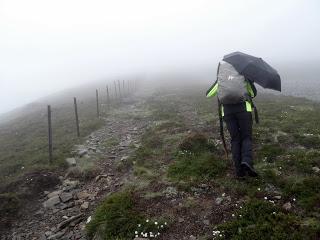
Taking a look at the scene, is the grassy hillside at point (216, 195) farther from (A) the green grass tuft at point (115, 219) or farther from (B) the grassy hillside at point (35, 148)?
(B) the grassy hillside at point (35, 148)

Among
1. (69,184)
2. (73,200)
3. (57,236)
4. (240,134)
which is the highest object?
(240,134)

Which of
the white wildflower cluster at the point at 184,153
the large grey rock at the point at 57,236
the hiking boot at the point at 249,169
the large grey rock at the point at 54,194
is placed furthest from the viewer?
the white wildflower cluster at the point at 184,153

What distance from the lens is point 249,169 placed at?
36.1ft

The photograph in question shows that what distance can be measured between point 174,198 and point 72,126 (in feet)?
60.8

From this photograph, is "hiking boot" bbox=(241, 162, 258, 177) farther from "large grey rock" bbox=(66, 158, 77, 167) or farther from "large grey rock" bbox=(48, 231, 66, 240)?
"large grey rock" bbox=(66, 158, 77, 167)

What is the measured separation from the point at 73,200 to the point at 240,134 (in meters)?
6.20

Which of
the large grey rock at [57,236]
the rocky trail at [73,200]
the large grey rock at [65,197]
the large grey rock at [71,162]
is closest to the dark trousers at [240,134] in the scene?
the rocky trail at [73,200]

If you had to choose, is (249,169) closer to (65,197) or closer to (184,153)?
(184,153)

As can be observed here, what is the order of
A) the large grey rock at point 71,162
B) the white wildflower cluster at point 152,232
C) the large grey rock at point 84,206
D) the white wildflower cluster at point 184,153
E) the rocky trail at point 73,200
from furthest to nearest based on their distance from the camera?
the large grey rock at point 71,162, the white wildflower cluster at point 184,153, the large grey rock at point 84,206, the rocky trail at point 73,200, the white wildflower cluster at point 152,232

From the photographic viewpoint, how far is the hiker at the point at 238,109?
35.2ft

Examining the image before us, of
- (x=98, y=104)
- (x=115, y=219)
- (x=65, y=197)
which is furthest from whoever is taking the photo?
(x=98, y=104)

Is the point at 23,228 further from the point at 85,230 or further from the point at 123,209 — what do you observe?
the point at 123,209

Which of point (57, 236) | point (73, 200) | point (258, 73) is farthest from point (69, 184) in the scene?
point (258, 73)

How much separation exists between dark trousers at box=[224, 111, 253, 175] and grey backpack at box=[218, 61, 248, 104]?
536mm
